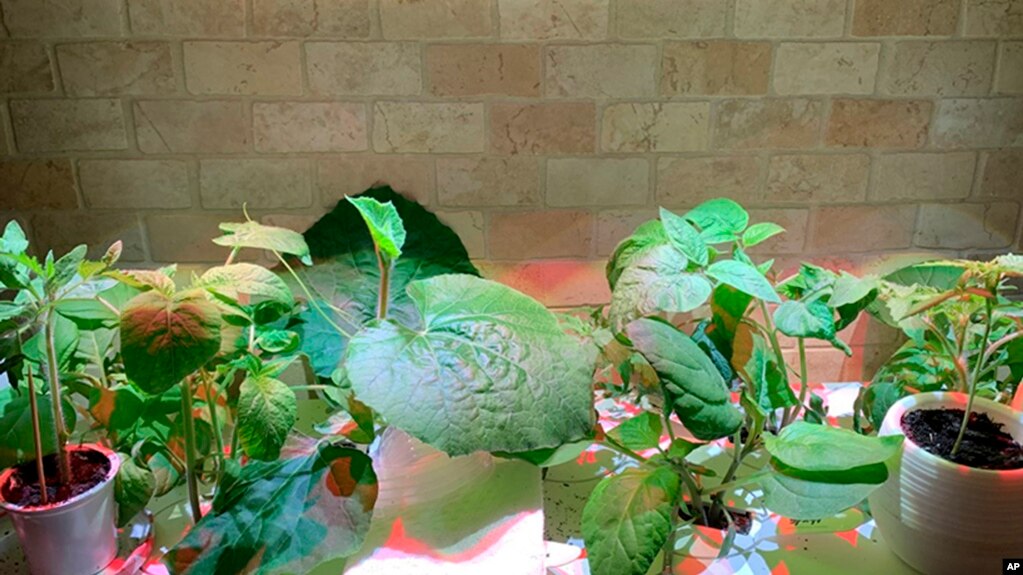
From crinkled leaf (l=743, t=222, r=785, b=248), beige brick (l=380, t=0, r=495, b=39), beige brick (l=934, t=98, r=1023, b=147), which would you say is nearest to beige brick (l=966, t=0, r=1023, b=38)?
beige brick (l=934, t=98, r=1023, b=147)

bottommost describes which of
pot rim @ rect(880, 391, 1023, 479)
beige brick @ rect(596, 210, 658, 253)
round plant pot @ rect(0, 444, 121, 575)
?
round plant pot @ rect(0, 444, 121, 575)

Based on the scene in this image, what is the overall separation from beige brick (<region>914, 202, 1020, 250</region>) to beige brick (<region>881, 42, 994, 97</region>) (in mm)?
223

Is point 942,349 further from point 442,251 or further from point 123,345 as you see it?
point 123,345

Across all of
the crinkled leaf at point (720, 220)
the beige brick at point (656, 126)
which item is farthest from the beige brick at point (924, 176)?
the crinkled leaf at point (720, 220)

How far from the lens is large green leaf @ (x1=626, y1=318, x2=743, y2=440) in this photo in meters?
0.92

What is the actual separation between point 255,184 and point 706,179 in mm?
812

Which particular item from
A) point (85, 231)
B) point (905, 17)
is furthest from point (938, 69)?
point (85, 231)

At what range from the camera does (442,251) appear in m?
1.42

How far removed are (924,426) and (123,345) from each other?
97 cm

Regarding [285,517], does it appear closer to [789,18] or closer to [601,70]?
[601,70]

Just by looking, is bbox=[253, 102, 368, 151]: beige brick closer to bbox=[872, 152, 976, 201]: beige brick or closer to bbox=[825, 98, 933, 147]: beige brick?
bbox=[825, 98, 933, 147]: beige brick

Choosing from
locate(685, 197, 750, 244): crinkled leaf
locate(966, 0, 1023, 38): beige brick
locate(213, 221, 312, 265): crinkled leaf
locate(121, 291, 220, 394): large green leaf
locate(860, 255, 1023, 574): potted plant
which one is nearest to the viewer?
locate(121, 291, 220, 394): large green leaf

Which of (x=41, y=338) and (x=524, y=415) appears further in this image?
(x=41, y=338)

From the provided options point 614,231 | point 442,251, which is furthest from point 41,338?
point 614,231
